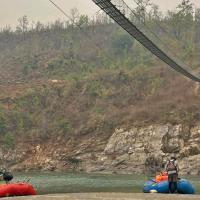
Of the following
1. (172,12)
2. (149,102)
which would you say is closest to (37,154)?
(149,102)

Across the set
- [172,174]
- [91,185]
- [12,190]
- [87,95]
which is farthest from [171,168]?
[87,95]

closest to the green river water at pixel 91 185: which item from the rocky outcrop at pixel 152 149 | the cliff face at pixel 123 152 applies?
the rocky outcrop at pixel 152 149

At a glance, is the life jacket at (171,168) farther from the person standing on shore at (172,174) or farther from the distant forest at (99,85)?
the distant forest at (99,85)

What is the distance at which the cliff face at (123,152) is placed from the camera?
57.1m

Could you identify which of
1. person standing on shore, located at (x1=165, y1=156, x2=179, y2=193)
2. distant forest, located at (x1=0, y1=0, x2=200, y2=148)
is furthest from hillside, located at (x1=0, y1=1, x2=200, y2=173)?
person standing on shore, located at (x1=165, y1=156, x2=179, y2=193)

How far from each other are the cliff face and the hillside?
306 millimetres

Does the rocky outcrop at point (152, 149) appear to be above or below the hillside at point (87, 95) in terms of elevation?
below

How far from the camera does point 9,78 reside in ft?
378

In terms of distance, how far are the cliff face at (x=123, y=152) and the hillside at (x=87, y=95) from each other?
31 centimetres

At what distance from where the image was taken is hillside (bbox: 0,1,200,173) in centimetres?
6962

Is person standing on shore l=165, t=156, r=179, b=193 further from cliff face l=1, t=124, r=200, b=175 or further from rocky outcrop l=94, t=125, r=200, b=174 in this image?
rocky outcrop l=94, t=125, r=200, b=174

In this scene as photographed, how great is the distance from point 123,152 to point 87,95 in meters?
27.8

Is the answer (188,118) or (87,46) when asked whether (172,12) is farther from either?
(188,118)

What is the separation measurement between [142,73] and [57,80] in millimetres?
20416
